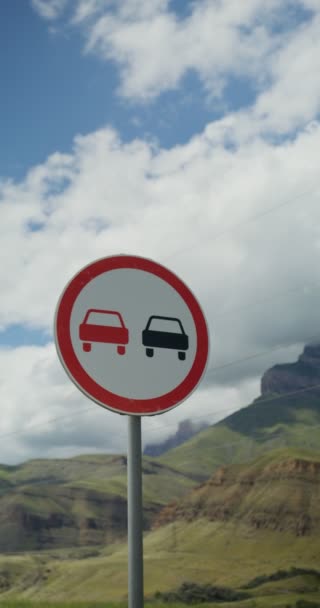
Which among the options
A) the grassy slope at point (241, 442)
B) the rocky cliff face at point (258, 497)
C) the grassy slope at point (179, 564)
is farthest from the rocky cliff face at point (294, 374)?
the grassy slope at point (179, 564)

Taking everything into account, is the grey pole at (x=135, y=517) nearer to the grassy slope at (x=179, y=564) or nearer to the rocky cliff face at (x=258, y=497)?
the grassy slope at (x=179, y=564)

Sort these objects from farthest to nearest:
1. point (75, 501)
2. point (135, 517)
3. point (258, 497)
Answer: point (75, 501) → point (258, 497) → point (135, 517)

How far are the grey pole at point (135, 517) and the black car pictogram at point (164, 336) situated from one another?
31cm

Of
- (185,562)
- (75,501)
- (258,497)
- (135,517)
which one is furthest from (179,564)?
(135,517)

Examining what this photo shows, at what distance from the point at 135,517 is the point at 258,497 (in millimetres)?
23241

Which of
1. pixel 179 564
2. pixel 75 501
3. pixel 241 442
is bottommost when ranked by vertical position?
pixel 179 564

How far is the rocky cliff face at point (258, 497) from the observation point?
78.1ft

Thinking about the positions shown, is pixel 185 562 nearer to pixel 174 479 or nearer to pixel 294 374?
pixel 174 479

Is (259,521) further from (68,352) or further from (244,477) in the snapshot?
(68,352)

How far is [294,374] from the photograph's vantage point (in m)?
34.3

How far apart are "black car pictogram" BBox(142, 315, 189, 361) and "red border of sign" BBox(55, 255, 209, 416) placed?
0.07 meters

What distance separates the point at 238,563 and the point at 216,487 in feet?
12.4

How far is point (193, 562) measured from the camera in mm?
23031

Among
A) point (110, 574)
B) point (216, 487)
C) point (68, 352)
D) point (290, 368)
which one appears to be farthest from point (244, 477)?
point (68, 352)
